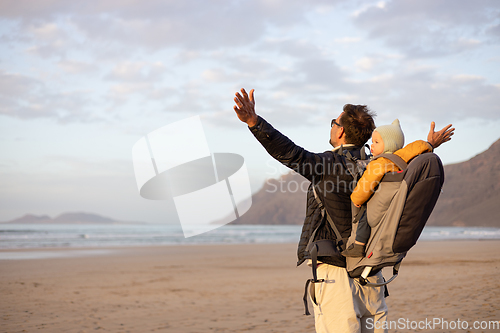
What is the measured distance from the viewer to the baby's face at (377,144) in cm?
214

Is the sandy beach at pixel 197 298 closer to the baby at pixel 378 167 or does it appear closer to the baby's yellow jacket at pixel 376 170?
the baby at pixel 378 167

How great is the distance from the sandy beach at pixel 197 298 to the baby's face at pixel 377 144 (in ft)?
15.0

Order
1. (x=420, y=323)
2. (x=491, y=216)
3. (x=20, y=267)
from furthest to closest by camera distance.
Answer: (x=491, y=216)
(x=20, y=267)
(x=420, y=323)

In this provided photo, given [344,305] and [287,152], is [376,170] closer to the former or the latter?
[287,152]

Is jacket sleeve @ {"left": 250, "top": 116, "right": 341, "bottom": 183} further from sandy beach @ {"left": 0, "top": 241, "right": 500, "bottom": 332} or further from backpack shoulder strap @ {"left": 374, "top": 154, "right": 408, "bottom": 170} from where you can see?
sandy beach @ {"left": 0, "top": 241, "right": 500, "bottom": 332}

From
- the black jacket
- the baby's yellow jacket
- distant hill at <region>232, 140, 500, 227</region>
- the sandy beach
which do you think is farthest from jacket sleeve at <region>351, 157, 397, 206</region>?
distant hill at <region>232, 140, 500, 227</region>

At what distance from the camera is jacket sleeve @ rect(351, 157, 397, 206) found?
1958mm

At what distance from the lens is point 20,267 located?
13.8 m

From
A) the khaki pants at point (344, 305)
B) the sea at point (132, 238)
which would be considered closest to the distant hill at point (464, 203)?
the sea at point (132, 238)

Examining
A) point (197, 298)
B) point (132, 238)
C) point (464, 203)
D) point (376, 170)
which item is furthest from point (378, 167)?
point (464, 203)

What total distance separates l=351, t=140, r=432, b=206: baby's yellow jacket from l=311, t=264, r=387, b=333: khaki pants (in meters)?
0.44

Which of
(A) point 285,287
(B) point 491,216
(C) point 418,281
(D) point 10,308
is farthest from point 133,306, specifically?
(B) point 491,216

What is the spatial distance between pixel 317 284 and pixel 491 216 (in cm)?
A: 13210

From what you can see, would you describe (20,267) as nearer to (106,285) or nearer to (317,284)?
(106,285)
